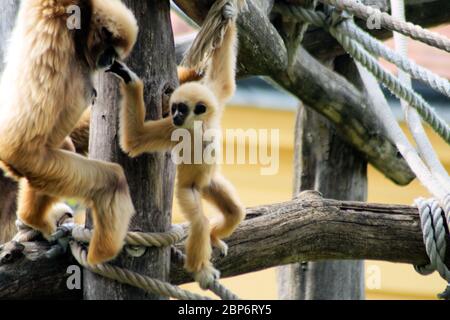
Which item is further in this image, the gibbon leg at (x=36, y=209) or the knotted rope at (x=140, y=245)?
the gibbon leg at (x=36, y=209)

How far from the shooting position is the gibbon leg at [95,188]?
3.28 metres

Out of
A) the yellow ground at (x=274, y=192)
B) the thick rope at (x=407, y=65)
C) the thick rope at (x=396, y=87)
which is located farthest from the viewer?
the yellow ground at (x=274, y=192)

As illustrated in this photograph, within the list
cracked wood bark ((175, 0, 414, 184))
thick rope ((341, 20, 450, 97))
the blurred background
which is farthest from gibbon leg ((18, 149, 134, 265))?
the blurred background

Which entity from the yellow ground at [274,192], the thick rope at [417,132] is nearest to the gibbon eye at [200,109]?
the thick rope at [417,132]

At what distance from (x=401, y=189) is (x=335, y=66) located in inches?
124

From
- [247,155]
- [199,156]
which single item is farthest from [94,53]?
[247,155]

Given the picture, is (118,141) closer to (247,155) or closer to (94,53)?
(94,53)

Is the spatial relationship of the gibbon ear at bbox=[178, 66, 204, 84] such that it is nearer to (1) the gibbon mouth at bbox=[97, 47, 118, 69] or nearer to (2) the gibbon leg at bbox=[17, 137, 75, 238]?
(1) the gibbon mouth at bbox=[97, 47, 118, 69]

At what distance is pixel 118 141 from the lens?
Result: 3.38 meters

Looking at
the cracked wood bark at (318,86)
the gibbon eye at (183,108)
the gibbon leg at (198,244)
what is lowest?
the gibbon leg at (198,244)

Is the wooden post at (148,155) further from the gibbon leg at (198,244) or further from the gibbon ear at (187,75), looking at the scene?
the gibbon ear at (187,75)

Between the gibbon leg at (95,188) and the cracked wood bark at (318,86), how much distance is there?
1390mm

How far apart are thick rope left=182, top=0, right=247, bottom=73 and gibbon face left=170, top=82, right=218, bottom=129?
0.45 feet
